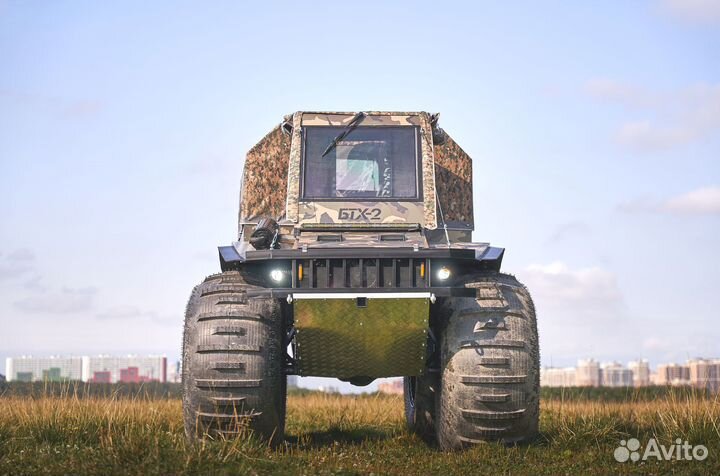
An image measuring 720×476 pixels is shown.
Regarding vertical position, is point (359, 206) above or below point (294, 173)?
below

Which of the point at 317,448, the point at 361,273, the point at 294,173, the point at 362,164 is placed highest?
the point at 362,164

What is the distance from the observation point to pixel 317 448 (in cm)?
1097

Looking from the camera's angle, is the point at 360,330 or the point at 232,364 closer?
the point at 232,364

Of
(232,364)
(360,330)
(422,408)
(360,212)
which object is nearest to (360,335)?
(360,330)

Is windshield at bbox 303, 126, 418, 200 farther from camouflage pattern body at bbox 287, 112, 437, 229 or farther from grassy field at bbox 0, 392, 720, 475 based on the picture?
grassy field at bbox 0, 392, 720, 475

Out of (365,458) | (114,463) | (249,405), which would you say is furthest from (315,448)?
(114,463)

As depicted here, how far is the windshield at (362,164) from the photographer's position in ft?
38.5

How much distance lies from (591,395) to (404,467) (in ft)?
54.2

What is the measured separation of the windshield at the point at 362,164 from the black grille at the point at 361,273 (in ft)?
7.02

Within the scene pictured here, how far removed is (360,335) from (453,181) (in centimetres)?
407

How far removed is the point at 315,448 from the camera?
35.8 ft

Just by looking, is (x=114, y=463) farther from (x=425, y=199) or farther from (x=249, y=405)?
(x=425, y=199)

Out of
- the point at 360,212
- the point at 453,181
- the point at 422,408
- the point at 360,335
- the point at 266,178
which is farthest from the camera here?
the point at 453,181

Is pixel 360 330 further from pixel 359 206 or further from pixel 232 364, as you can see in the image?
pixel 359 206
